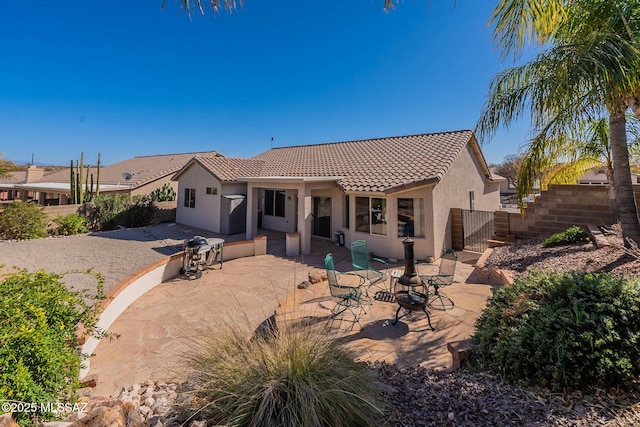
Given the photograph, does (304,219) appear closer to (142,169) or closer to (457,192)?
(457,192)

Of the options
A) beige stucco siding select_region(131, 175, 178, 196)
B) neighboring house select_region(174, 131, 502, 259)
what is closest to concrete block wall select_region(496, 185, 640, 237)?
neighboring house select_region(174, 131, 502, 259)

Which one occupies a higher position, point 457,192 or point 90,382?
point 457,192

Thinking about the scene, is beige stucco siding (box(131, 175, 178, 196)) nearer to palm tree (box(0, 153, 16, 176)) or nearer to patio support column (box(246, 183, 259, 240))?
palm tree (box(0, 153, 16, 176))

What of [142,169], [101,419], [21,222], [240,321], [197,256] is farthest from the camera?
[142,169]

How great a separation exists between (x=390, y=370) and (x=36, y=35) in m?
23.1

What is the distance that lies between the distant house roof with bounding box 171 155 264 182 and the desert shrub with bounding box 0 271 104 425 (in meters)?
14.4

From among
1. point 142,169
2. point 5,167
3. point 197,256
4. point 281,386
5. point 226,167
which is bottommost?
point 281,386

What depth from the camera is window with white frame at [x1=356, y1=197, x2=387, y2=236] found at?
45.2 feet

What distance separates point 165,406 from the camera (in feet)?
11.2

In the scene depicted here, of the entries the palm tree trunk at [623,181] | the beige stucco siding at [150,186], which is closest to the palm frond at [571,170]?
the palm tree trunk at [623,181]

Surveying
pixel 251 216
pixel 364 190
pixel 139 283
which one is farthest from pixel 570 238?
pixel 139 283

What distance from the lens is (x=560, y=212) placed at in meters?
12.0

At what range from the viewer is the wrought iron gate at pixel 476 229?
14.3 m

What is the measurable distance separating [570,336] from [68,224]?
2374 cm
